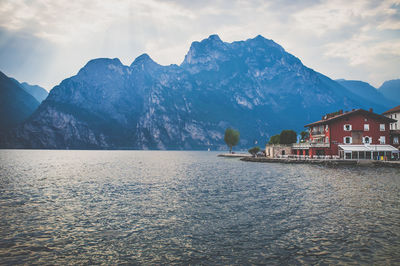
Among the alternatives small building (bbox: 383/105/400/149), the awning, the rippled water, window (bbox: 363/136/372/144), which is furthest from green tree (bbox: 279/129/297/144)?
the rippled water

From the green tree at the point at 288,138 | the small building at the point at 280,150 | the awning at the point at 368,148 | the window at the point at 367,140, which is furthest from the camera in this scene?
the green tree at the point at 288,138

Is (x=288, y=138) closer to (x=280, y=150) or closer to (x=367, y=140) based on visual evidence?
(x=280, y=150)

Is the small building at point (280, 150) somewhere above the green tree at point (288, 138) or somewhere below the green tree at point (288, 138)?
below

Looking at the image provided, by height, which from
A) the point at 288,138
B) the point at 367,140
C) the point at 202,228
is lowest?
the point at 202,228

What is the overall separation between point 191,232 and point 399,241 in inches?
497

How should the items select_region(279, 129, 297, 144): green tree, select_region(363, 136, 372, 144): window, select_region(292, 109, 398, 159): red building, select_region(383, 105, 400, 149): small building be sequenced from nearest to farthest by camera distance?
select_region(292, 109, 398, 159): red building → select_region(363, 136, 372, 144): window → select_region(383, 105, 400, 149): small building → select_region(279, 129, 297, 144): green tree

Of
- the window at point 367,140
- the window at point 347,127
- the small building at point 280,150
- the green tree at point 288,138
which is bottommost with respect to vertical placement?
the small building at point 280,150

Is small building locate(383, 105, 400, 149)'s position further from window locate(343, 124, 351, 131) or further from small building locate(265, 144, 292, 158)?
small building locate(265, 144, 292, 158)

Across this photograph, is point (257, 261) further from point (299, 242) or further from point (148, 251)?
point (148, 251)

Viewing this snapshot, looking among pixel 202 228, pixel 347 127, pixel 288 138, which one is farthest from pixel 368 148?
pixel 202 228

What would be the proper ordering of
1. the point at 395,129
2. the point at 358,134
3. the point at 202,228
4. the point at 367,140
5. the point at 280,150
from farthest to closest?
the point at 280,150
the point at 395,129
the point at 358,134
the point at 367,140
the point at 202,228

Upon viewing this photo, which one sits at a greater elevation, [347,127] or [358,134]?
[347,127]

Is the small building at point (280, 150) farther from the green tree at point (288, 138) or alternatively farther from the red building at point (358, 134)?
the red building at point (358, 134)

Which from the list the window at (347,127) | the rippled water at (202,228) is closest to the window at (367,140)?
the window at (347,127)
